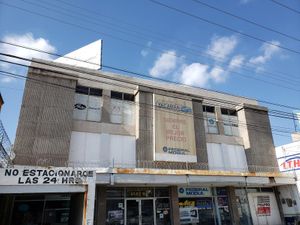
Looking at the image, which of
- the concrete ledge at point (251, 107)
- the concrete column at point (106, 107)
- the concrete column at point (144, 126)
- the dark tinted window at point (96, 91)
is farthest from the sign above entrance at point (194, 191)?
the dark tinted window at point (96, 91)

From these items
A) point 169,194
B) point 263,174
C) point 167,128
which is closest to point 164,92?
point 167,128

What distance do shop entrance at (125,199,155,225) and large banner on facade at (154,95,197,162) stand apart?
315 centimetres

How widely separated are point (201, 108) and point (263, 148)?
6.83 meters

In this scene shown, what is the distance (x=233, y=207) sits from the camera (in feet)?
60.7

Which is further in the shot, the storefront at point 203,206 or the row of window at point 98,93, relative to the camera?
the row of window at point 98,93

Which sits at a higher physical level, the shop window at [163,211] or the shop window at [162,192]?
the shop window at [162,192]

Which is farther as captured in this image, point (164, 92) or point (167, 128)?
point (164, 92)

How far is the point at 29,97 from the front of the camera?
640 inches

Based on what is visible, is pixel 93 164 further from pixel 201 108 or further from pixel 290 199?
pixel 290 199

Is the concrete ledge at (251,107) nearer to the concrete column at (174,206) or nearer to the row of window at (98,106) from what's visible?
the row of window at (98,106)

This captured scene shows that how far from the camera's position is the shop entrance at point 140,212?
15.7 m

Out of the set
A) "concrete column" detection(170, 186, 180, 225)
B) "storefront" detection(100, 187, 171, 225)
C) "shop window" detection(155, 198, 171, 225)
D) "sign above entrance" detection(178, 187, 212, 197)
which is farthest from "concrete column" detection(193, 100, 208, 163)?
"shop window" detection(155, 198, 171, 225)

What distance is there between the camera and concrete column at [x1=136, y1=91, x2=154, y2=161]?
18094mm

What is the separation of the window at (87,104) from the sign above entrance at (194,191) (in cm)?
788
